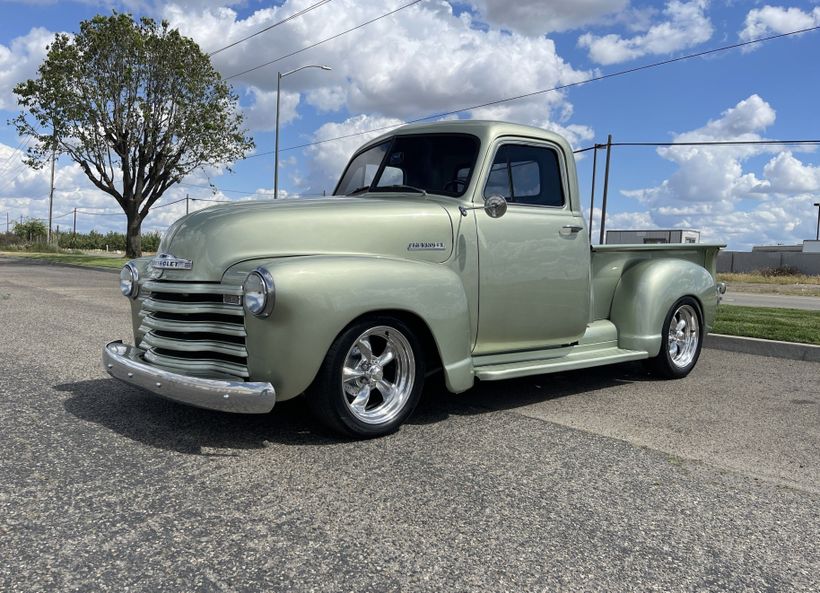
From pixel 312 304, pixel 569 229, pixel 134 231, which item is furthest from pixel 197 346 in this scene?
pixel 134 231

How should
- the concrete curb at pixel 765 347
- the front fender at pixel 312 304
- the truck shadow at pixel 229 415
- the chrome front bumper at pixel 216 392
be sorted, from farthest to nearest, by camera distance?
the concrete curb at pixel 765 347 → the truck shadow at pixel 229 415 → the front fender at pixel 312 304 → the chrome front bumper at pixel 216 392

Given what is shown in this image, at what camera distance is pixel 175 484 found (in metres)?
3.15

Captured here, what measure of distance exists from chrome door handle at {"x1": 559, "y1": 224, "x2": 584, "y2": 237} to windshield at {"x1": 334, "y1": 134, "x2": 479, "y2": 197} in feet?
2.95

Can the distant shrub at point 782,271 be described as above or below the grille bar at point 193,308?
above

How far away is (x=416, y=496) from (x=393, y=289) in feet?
4.07

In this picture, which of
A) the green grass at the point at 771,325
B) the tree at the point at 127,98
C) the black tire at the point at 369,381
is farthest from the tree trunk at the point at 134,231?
the black tire at the point at 369,381

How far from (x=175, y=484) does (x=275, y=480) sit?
17.8 inches

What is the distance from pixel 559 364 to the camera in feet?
16.4

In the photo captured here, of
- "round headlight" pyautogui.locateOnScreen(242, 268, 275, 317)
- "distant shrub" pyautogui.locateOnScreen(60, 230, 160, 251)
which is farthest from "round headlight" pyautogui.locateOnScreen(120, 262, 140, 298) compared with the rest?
"distant shrub" pyautogui.locateOnScreen(60, 230, 160, 251)

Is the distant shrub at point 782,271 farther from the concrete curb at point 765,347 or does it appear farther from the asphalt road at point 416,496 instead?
the asphalt road at point 416,496

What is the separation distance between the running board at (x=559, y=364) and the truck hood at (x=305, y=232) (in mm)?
827

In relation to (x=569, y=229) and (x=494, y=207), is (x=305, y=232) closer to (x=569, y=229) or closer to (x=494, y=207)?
(x=494, y=207)

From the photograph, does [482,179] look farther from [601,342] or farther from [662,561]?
[662,561]

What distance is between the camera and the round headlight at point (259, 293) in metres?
3.48
